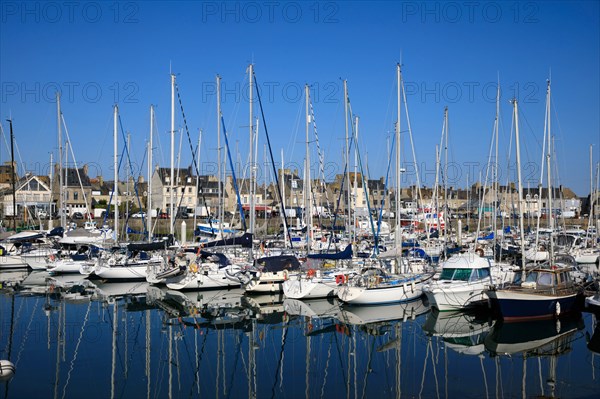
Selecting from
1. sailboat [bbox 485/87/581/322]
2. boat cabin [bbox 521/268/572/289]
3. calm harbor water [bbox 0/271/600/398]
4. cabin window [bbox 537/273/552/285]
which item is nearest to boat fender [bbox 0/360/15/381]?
calm harbor water [bbox 0/271/600/398]

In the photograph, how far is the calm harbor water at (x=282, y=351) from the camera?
16.5 m

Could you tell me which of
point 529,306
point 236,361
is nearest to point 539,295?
point 529,306

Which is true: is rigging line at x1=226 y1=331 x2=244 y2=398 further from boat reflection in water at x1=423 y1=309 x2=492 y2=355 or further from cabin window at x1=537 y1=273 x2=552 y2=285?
cabin window at x1=537 y1=273 x2=552 y2=285

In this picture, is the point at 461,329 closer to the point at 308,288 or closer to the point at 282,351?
the point at 282,351

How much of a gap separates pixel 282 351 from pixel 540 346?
8.81 m

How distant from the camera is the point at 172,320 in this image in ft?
83.8

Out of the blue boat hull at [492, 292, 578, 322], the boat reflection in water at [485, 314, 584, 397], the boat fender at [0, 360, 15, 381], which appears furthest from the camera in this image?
the blue boat hull at [492, 292, 578, 322]

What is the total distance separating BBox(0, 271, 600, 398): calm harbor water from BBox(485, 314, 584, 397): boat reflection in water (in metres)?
0.04

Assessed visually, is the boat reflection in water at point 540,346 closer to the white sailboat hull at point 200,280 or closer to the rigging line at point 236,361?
the rigging line at point 236,361

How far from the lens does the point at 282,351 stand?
2075 centimetres

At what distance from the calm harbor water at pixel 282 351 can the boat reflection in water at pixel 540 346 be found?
0.04 metres

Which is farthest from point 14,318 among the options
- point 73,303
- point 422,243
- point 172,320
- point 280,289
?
point 422,243

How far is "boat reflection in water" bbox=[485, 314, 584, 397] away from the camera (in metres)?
16.7

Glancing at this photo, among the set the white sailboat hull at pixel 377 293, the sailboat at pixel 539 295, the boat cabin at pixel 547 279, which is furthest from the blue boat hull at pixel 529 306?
the white sailboat hull at pixel 377 293
